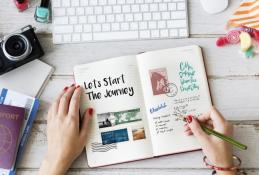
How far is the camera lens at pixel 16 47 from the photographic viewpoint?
3.76 feet

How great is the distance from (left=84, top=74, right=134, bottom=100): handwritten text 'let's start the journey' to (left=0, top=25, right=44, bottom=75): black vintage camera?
0.16 meters

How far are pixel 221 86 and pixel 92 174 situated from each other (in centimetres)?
40

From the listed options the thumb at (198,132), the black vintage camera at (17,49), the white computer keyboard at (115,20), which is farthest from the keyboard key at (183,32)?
the black vintage camera at (17,49)

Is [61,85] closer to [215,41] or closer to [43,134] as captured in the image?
[43,134]

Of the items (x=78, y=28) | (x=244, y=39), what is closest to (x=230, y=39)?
(x=244, y=39)

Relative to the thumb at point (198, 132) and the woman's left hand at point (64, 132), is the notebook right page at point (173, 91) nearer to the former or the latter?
the thumb at point (198, 132)

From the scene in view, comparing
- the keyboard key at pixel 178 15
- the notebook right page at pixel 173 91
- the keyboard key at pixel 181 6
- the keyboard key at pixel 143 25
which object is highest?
the keyboard key at pixel 181 6

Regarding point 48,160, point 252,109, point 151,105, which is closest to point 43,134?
point 48,160

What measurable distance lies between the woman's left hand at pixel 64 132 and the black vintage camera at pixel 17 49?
0.43ft

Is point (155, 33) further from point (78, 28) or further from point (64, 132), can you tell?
point (64, 132)

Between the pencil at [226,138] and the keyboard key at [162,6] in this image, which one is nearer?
the pencil at [226,138]

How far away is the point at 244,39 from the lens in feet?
3.85

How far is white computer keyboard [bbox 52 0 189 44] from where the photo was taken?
118 cm

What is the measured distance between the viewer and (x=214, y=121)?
1.12 metres
